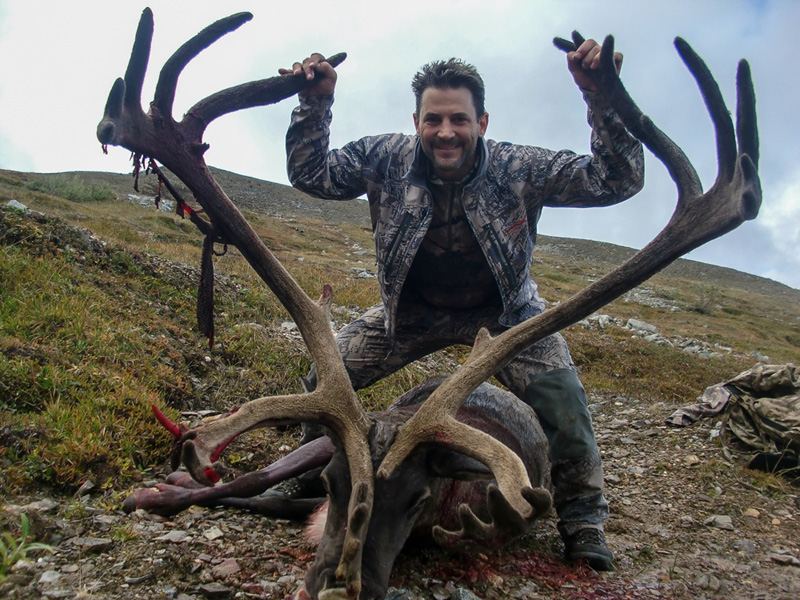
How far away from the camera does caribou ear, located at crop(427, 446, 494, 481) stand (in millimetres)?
2904

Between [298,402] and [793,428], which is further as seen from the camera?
[793,428]

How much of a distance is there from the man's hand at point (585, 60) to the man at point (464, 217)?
0.63 feet

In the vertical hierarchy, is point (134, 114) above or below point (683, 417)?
above

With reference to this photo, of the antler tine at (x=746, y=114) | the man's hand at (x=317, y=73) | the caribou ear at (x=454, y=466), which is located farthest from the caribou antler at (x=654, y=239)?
the man's hand at (x=317, y=73)

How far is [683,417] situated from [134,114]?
→ 6.08 metres

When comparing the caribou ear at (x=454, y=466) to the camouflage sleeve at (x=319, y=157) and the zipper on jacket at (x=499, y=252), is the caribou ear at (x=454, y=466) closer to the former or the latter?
the zipper on jacket at (x=499, y=252)

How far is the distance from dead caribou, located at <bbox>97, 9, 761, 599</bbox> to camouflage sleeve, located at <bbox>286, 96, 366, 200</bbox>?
0.45m

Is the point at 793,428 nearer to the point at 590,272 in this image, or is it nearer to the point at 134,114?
the point at 134,114

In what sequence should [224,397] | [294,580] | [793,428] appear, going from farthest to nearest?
1. [793,428]
2. [224,397]
3. [294,580]

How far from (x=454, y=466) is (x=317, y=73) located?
8.19 feet

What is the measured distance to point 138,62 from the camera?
3027 mm

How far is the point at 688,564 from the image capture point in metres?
3.78

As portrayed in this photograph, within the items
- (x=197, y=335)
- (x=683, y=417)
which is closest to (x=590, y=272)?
(x=683, y=417)

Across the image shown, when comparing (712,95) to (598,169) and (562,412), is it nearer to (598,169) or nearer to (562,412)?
(598,169)
